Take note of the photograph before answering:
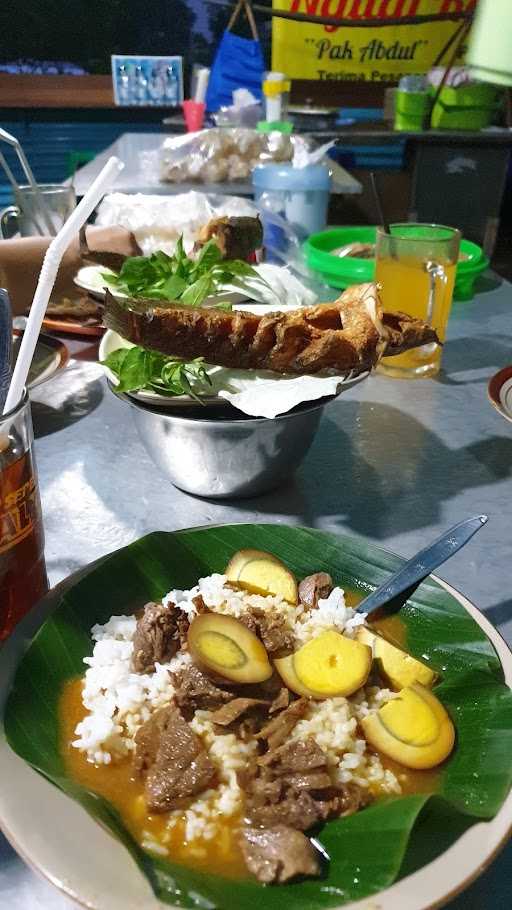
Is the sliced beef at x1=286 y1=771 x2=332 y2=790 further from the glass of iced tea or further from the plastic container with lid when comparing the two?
the plastic container with lid

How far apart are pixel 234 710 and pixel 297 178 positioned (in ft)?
6.83

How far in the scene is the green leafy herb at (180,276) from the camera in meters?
1.20

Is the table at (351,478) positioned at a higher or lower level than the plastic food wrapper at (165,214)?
lower

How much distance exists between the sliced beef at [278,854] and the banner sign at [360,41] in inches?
252

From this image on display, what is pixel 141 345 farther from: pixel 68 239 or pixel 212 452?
pixel 68 239

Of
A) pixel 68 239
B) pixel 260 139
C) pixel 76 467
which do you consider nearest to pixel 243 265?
pixel 76 467

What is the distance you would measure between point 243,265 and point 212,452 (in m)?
0.52

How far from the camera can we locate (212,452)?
980 mm

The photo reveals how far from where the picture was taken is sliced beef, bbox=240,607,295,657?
0.69 m

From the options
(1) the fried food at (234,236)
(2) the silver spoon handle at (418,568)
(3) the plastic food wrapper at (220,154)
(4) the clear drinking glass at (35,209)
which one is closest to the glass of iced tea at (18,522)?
(2) the silver spoon handle at (418,568)

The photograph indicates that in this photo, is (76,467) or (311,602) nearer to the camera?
(311,602)

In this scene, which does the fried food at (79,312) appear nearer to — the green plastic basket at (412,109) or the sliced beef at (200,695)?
the sliced beef at (200,695)

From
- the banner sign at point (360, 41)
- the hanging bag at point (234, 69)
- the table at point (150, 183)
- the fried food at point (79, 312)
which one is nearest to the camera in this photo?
the fried food at point (79, 312)

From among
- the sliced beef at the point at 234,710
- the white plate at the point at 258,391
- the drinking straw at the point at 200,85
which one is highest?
the drinking straw at the point at 200,85
